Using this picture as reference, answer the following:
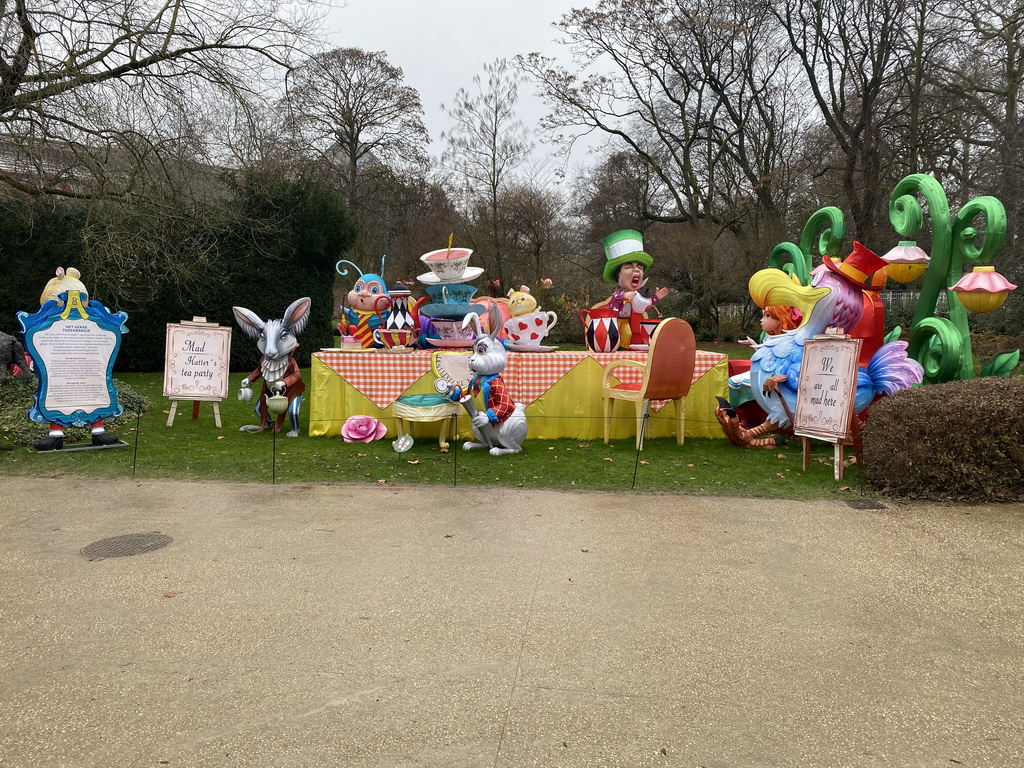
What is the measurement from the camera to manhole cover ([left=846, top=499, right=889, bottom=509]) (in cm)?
552

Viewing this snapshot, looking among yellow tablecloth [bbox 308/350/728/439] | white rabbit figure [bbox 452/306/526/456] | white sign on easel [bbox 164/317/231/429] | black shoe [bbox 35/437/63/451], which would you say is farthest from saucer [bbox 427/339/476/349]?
black shoe [bbox 35/437/63/451]

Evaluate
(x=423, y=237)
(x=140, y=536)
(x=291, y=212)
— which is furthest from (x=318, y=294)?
(x=140, y=536)

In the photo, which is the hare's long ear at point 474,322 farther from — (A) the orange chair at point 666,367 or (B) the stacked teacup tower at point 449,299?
(A) the orange chair at point 666,367

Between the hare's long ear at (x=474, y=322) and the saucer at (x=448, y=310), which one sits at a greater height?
the saucer at (x=448, y=310)

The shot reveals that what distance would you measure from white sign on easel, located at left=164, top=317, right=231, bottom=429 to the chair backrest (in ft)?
18.3

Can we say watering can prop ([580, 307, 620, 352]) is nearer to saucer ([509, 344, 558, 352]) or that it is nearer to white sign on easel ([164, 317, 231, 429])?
saucer ([509, 344, 558, 352])

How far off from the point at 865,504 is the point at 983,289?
3239mm

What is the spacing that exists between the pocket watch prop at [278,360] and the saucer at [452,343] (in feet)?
5.48

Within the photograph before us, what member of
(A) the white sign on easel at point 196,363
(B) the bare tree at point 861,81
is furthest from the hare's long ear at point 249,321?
(B) the bare tree at point 861,81

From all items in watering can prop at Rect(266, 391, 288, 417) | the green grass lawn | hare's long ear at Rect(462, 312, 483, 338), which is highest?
hare's long ear at Rect(462, 312, 483, 338)

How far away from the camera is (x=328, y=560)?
14.1 ft

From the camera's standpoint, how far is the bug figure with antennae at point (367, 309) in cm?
946

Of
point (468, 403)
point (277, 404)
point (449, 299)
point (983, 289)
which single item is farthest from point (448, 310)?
point (983, 289)

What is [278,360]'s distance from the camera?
8531mm
